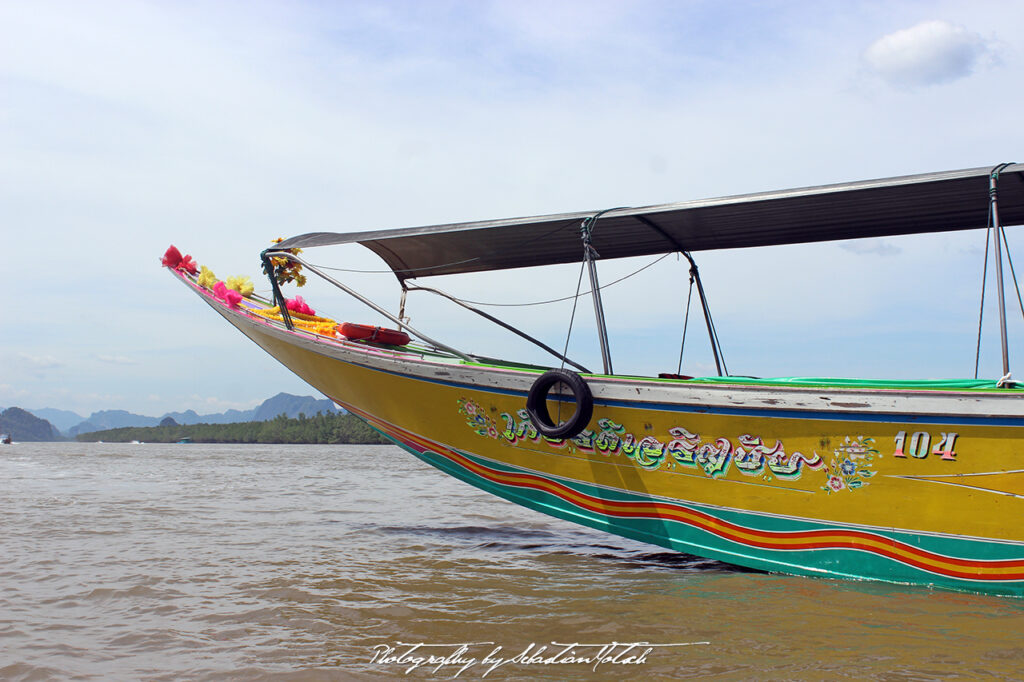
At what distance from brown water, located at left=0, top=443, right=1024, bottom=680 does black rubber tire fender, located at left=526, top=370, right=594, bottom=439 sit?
107 centimetres

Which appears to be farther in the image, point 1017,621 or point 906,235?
point 906,235

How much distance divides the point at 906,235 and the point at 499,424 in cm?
362

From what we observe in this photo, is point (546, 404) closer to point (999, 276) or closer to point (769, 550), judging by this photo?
point (769, 550)

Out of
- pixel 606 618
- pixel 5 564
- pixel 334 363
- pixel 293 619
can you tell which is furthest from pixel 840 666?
pixel 5 564

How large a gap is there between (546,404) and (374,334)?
6.69 feet

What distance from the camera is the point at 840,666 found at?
3232 millimetres

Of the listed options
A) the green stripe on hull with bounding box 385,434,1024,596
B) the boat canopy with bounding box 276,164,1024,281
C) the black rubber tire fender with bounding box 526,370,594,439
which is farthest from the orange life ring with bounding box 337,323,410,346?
the black rubber tire fender with bounding box 526,370,594,439

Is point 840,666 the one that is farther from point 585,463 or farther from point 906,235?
point 906,235

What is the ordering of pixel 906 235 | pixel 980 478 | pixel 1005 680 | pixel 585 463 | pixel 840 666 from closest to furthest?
pixel 1005 680 → pixel 840 666 → pixel 980 478 → pixel 585 463 → pixel 906 235

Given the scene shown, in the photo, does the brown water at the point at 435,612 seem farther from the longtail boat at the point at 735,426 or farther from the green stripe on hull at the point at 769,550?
the longtail boat at the point at 735,426

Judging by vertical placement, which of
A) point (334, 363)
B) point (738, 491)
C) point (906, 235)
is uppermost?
point (906, 235)

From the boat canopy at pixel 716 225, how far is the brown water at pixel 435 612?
2595mm

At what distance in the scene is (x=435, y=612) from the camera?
4223 mm

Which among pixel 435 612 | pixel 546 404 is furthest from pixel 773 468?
pixel 435 612
